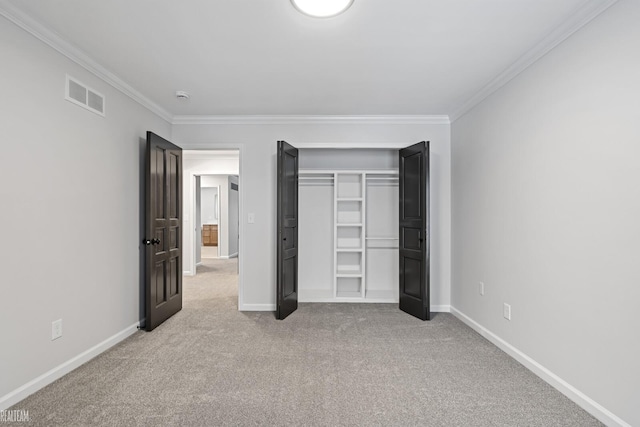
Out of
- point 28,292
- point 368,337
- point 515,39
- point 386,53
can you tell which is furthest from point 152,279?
point 515,39

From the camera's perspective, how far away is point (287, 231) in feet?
13.8

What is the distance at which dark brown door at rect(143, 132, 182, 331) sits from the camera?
11.8 feet

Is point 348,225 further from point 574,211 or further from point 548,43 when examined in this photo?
point 548,43

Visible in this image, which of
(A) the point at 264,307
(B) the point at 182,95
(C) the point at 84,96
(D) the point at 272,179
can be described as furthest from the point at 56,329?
(D) the point at 272,179

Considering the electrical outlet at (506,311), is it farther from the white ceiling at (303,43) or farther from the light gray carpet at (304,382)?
the white ceiling at (303,43)

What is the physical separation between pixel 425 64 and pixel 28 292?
3.42 meters

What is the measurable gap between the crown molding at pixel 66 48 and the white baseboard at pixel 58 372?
234 cm

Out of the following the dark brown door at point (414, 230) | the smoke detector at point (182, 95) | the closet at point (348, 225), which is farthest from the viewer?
the closet at point (348, 225)

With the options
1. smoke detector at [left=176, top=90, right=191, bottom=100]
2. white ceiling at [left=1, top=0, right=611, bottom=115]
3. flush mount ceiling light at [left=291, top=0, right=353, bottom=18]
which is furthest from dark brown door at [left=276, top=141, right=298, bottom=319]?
flush mount ceiling light at [left=291, top=0, right=353, bottom=18]

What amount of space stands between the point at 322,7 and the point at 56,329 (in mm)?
2897

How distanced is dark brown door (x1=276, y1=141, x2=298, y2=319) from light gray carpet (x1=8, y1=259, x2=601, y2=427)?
418 mm

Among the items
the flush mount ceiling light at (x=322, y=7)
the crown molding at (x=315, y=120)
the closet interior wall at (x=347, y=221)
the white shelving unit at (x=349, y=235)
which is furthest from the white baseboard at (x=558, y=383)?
the flush mount ceiling light at (x=322, y=7)

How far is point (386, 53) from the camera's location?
8.99 feet

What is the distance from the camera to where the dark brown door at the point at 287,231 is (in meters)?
3.99
